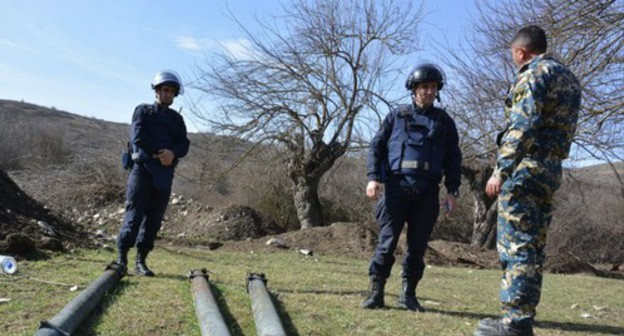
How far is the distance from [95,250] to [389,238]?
226 inches

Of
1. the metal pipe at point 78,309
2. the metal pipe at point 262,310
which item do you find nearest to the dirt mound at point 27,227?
the metal pipe at point 78,309

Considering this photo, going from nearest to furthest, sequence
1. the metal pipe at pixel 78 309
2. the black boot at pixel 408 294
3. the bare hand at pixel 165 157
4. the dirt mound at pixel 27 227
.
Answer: the metal pipe at pixel 78 309
the black boot at pixel 408 294
the bare hand at pixel 165 157
the dirt mound at pixel 27 227

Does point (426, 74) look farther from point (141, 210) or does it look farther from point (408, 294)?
point (141, 210)

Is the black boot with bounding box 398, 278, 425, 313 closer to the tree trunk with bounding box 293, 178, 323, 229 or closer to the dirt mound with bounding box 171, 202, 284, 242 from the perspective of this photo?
the dirt mound with bounding box 171, 202, 284, 242

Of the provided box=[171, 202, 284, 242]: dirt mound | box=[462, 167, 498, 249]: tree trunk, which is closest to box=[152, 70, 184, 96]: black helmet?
box=[171, 202, 284, 242]: dirt mound

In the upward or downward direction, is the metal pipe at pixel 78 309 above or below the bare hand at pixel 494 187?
below

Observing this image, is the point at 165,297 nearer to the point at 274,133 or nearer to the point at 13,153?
the point at 274,133

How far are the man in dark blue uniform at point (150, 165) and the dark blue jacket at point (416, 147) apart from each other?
243cm

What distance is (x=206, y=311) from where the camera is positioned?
4301 mm

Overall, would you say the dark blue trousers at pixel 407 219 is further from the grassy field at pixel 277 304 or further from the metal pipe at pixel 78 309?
the metal pipe at pixel 78 309

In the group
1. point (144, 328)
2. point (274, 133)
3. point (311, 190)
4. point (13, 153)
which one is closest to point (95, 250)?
point (144, 328)

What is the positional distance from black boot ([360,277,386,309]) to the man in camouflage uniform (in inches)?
50.6

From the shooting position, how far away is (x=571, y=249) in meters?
21.9

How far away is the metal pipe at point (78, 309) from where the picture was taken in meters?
3.55
